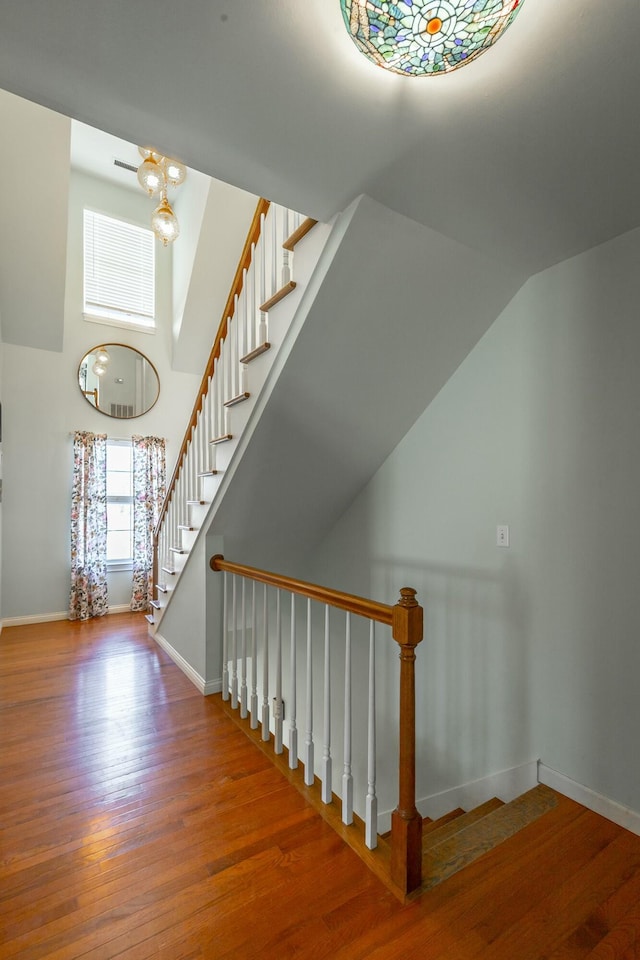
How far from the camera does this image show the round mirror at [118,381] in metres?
4.93

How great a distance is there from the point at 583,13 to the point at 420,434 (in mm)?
1820

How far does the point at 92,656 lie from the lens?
3598 mm

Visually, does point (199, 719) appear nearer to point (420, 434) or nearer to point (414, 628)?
point (414, 628)

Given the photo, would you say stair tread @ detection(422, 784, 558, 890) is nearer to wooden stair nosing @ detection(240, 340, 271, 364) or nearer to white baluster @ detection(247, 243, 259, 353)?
wooden stair nosing @ detection(240, 340, 271, 364)

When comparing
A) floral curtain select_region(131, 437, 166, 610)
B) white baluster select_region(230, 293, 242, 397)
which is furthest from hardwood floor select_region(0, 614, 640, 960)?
floral curtain select_region(131, 437, 166, 610)

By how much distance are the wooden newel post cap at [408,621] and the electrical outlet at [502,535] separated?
93 centimetres

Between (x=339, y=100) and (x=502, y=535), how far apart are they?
1807 millimetres

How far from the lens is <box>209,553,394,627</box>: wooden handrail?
152 cm

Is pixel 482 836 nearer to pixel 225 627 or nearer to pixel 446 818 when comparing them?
pixel 446 818

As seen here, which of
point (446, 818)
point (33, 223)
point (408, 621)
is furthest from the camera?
point (33, 223)

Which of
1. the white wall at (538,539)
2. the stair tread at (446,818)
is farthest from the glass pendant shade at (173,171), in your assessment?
the stair tread at (446,818)

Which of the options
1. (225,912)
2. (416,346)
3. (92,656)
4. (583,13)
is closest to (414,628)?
(225,912)

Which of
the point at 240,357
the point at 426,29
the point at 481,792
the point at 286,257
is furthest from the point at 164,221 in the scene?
the point at 481,792

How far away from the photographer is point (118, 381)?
5.09 m
